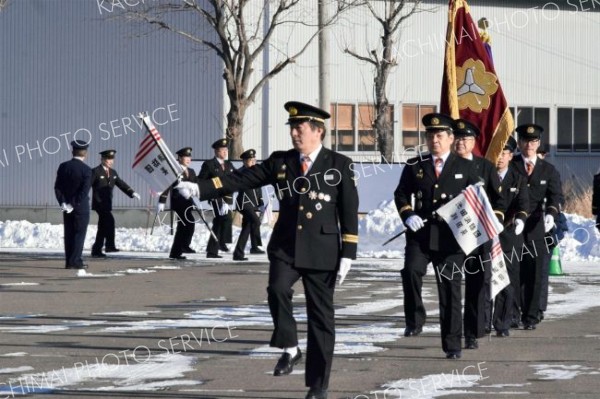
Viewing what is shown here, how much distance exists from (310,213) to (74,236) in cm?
1264

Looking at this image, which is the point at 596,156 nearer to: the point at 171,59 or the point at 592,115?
the point at 592,115

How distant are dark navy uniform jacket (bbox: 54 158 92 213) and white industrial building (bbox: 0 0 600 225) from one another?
13929 millimetres

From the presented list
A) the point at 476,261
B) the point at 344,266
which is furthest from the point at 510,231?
the point at 344,266

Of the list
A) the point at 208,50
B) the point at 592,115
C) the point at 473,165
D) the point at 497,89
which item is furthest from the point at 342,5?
the point at 473,165

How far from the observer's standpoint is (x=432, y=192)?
457 inches

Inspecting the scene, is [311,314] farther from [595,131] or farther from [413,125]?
[595,131]

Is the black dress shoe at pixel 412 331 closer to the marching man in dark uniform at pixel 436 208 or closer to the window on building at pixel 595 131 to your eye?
the marching man in dark uniform at pixel 436 208

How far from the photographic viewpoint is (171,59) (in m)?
36.2

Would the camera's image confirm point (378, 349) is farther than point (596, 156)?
No

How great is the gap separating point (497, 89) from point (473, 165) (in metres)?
5.53

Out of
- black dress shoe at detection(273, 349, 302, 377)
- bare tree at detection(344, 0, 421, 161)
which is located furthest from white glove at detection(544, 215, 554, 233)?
bare tree at detection(344, 0, 421, 161)

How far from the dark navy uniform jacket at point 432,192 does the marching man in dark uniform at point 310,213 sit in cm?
203

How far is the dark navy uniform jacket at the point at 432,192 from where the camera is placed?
37.7ft

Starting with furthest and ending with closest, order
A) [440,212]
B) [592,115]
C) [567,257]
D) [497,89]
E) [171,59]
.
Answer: [592,115] → [171,59] → [567,257] → [497,89] → [440,212]
